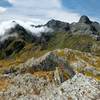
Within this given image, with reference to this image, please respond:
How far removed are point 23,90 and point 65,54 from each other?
2447 inches

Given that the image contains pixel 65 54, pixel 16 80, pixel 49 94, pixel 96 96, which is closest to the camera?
pixel 96 96

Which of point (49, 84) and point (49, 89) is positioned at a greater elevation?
point (49, 89)

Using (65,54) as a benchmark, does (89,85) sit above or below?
above

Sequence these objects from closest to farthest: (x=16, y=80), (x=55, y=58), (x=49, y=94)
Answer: (x=49, y=94) → (x=16, y=80) → (x=55, y=58)

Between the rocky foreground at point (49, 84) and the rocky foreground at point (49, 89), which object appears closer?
the rocky foreground at point (49, 89)

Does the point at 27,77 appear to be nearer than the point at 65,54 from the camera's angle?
Yes

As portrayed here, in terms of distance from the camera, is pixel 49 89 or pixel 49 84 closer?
pixel 49 89

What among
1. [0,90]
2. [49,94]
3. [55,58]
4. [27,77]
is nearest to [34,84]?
[27,77]

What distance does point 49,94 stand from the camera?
74.5 metres

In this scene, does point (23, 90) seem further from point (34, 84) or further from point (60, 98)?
point (60, 98)

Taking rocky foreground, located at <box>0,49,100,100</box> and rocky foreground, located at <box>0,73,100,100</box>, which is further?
rocky foreground, located at <box>0,49,100,100</box>

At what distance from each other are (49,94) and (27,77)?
22.6 meters

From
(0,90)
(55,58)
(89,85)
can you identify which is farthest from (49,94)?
(55,58)

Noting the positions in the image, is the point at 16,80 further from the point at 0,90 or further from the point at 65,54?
the point at 65,54
